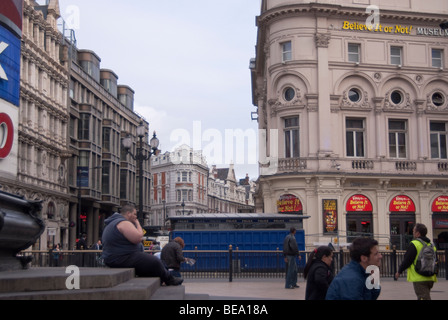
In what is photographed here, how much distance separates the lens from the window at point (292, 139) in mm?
35312

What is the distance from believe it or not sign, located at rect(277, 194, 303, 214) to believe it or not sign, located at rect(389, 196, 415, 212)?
5.61 m

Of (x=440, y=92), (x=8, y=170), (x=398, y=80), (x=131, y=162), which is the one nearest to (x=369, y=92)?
(x=398, y=80)

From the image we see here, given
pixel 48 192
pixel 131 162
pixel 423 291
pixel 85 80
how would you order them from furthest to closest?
pixel 131 162
pixel 85 80
pixel 48 192
pixel 423 291

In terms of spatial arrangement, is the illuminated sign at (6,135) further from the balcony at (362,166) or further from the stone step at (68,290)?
the stone step at (68,290)

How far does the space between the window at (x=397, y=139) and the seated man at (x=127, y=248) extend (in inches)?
1145

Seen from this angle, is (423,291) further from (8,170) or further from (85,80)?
(85,80)

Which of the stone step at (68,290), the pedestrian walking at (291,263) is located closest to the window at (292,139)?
the pedestrian walking at (291,263)

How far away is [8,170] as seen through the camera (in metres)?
40.0

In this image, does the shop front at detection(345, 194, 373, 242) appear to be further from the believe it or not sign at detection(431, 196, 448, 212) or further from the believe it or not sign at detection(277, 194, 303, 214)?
the believe it or not sign at detection(431, 196, 448, 212)

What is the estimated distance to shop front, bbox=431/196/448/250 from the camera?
3491 cm

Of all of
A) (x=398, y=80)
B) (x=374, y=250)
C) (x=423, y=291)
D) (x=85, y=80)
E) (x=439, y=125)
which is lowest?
(x=423, y=291)
